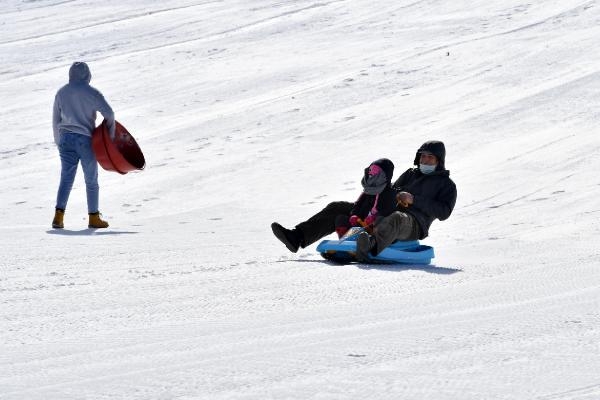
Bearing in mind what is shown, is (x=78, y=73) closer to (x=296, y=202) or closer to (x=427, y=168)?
(x=296, y=202)

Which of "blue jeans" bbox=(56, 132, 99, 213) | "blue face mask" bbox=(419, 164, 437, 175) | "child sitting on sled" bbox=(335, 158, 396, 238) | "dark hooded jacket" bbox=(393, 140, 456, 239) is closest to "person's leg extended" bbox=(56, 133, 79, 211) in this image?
"blue jeans" bbox=(56, 132, 99, 213)

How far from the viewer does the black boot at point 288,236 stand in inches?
270

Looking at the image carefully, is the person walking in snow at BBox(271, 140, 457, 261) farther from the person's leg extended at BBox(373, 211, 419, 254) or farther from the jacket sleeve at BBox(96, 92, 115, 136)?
the jacket sleeve at BBox(96, 92, 115, 136)

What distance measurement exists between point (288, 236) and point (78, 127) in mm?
2881

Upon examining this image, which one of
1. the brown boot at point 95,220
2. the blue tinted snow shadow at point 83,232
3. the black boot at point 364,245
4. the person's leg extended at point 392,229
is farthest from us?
the brown boot at point 95,220

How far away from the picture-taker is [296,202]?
1076 centimetres

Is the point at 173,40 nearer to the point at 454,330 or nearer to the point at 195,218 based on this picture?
the point at 195,218

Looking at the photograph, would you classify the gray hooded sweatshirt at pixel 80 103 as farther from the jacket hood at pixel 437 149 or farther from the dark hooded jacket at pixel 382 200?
the jacket hood at pixel 437 149

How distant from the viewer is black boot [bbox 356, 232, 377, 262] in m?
6.39

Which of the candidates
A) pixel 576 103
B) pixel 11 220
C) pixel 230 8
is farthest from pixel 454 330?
pixel 230 8

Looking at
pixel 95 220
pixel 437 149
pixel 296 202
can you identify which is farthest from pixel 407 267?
pixel 296 202

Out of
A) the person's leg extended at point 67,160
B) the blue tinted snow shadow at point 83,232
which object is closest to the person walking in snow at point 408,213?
the blue tinted snow shadow at point 83,232

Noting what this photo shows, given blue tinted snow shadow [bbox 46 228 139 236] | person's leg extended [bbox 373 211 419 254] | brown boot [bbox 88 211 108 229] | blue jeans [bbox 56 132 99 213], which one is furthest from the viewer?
brown boot [bbox 88 211 108 229]

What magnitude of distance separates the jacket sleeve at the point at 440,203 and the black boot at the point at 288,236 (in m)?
0.78
